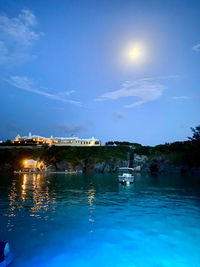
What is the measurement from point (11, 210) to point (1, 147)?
118791 mm

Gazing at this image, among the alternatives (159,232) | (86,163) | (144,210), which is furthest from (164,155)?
(159,232)

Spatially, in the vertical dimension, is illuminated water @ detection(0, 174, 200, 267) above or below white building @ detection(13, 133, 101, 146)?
below

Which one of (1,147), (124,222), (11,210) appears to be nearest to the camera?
(124,222)

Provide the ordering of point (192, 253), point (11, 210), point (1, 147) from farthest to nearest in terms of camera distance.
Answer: point (1, 147), point (11, 210), point (192, 253)

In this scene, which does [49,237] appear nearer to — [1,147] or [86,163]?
[86,163]

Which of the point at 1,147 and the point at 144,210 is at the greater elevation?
the point at 1,147

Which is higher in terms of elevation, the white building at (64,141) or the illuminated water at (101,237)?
the white building at (64,141)

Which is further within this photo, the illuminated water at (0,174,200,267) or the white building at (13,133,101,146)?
the white building at (13,133,101,146)

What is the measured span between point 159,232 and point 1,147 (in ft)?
429

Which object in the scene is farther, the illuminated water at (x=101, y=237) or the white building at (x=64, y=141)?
the white building at (x=64, y=141)

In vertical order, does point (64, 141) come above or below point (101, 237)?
above

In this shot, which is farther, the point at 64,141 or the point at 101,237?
the point at 64,141

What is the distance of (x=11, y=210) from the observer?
71.8 feet

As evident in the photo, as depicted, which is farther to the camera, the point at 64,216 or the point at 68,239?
the point at 64,216
